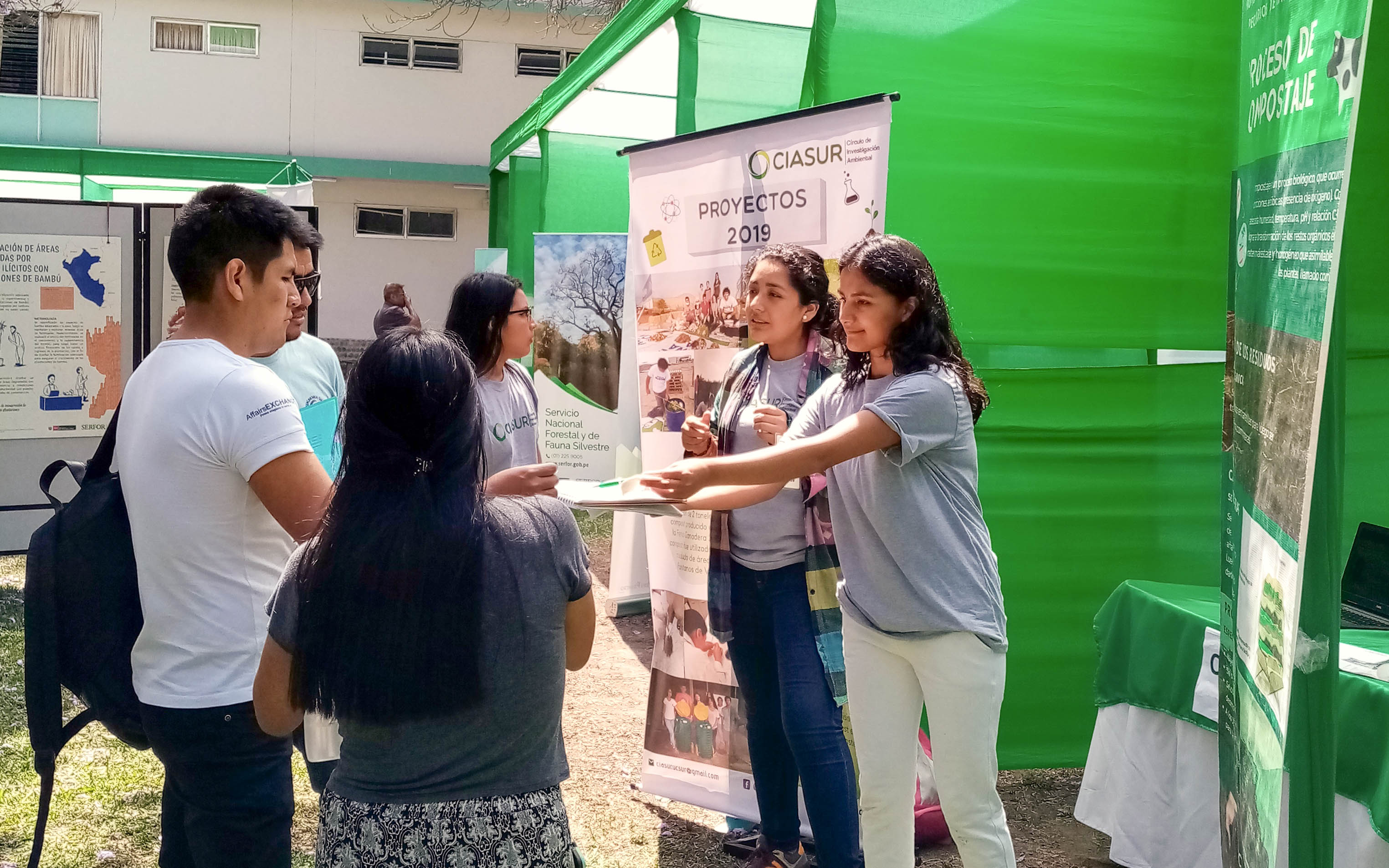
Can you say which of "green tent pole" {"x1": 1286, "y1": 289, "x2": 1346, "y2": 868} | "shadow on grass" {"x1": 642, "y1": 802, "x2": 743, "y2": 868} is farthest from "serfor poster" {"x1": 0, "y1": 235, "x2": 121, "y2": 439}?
"green tent pole" {"x1": 1286, "y1": 289, "x2": 1346, "y2": 868}

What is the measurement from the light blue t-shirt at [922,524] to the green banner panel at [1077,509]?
1.56 metres

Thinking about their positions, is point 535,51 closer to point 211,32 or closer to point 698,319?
point 211,32

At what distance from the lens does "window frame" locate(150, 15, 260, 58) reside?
17.1 metres

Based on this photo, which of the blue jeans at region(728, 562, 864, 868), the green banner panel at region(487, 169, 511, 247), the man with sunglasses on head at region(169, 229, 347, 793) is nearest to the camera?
the blue jeans at region(728, 562, 864, 868)

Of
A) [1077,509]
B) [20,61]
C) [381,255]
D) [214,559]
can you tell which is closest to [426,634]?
[214,559]

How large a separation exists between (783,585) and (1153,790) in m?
1.22

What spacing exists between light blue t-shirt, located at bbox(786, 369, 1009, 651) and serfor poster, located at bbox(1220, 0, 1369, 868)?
1.64 feet

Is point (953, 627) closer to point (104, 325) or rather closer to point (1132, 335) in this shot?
point (1132, 335)

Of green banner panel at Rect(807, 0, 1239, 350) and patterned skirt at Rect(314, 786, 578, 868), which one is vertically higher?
green banner panel at Rect(807, 0, 1239, 350)

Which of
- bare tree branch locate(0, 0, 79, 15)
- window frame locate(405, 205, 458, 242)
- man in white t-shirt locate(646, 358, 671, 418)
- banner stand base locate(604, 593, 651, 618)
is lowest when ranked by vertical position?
banner stand base locate(604, 593, 651, 618)

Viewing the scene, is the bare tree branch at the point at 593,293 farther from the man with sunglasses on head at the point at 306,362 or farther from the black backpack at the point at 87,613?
the black backpack at the point at 87,613

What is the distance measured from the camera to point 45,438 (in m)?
5.86

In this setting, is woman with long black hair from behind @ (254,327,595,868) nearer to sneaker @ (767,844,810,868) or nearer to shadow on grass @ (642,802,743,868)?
sneaker @ (767,844,810,868)

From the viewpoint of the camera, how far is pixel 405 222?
1858 cm
